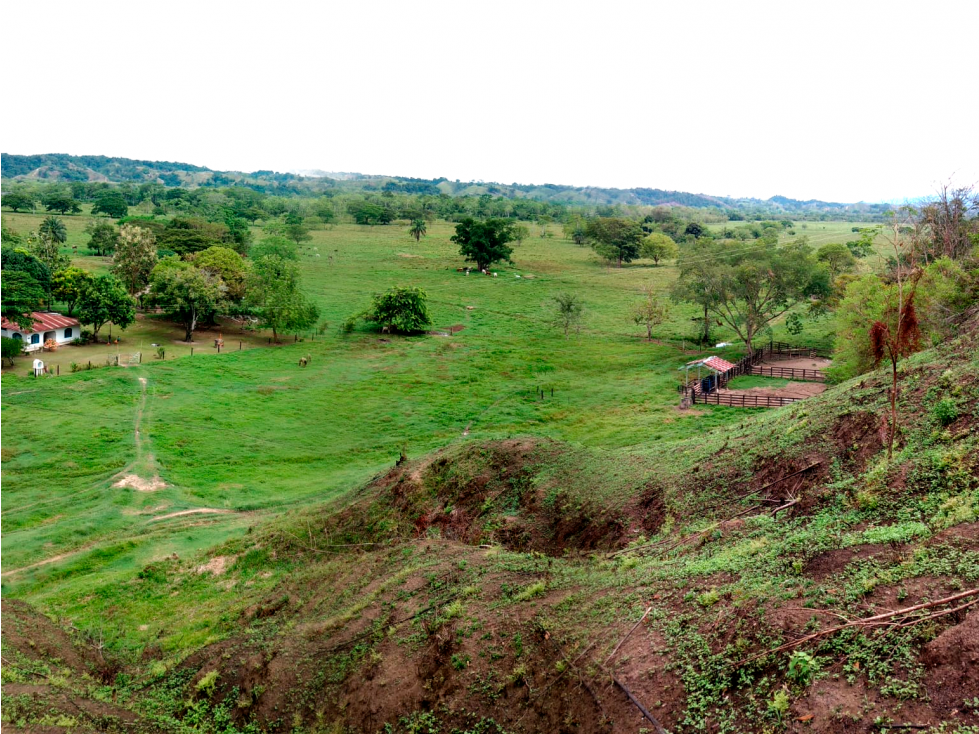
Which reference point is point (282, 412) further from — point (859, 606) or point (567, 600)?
point (859, 606)

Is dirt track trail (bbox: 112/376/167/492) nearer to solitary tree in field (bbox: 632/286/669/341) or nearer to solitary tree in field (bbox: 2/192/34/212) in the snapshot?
solitary tree in field (bbox: 2/192/34/212)

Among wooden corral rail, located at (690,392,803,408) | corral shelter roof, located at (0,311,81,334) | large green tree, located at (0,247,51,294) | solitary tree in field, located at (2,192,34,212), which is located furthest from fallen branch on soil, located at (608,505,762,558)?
large green tree, located at (0,247,51,294)

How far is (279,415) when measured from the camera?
46000mm

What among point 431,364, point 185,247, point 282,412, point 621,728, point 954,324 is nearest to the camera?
point 621,728

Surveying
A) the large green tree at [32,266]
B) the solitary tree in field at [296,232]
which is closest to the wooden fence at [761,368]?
the large green tree at [32,266]

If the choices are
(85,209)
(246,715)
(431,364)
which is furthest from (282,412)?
(85,209)

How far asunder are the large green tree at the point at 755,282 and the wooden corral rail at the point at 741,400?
1240 centimetres

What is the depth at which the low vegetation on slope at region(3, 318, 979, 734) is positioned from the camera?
465 inches

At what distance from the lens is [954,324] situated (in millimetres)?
34125

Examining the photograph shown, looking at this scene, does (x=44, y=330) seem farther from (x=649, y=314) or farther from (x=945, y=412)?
(x=945, y=412)

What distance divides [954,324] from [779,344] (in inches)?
1137

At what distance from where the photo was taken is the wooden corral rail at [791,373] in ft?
169

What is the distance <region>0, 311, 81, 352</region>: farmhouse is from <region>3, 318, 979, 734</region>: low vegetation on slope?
27.9 m

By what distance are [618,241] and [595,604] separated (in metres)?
103
